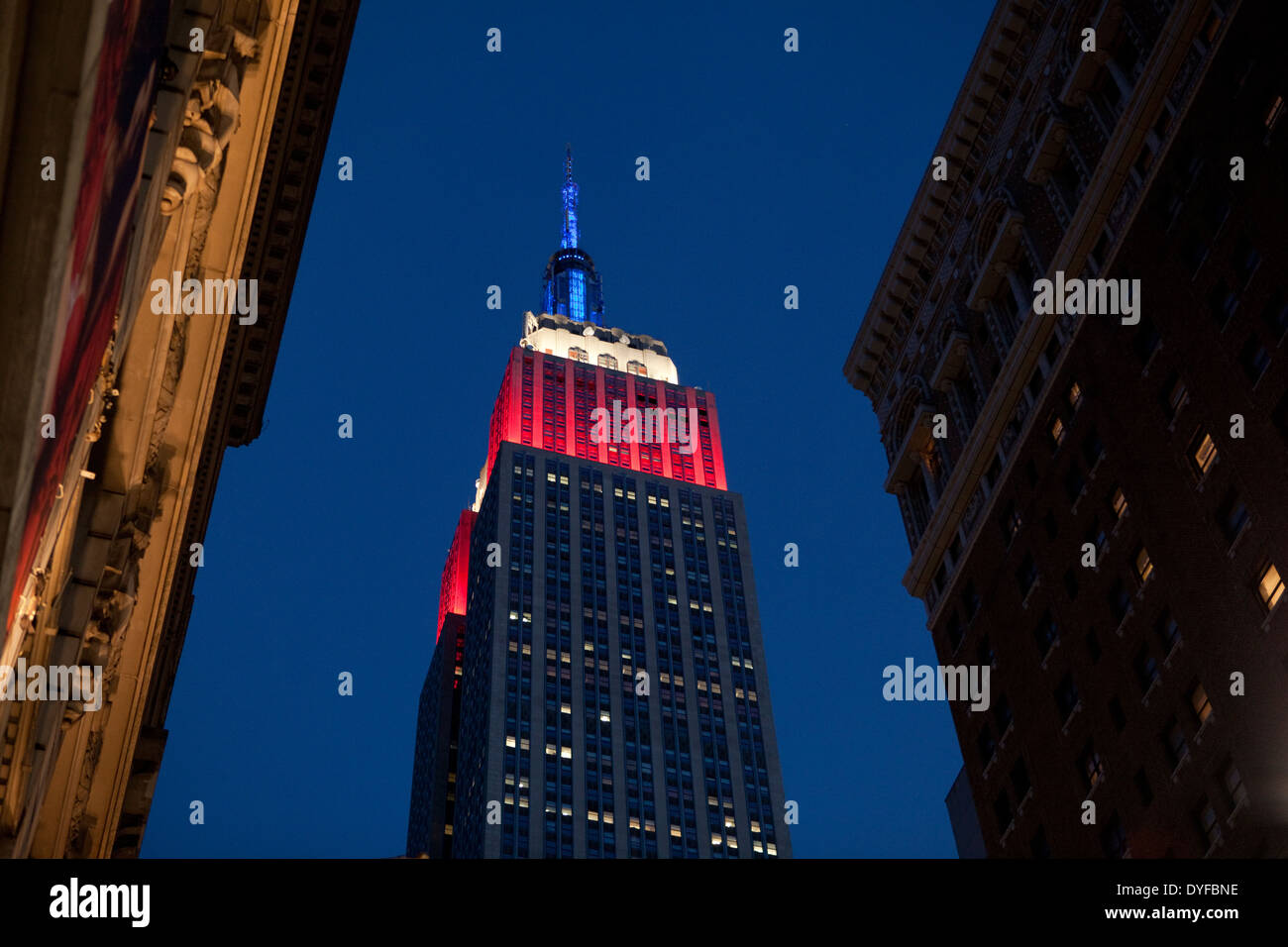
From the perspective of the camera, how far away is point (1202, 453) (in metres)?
39.6

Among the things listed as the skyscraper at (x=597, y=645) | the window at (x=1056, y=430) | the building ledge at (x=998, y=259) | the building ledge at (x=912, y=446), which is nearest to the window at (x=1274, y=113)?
the window at (x=1056, y=430)

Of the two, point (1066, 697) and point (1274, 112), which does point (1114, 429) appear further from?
point (1274, 112)

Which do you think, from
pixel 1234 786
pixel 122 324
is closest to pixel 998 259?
pixel 1234 786

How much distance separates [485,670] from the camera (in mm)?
143250

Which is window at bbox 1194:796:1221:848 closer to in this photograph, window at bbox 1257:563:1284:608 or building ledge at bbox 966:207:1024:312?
window at bbox 1257:563:1284:608

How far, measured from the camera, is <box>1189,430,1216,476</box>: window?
39.1 metres

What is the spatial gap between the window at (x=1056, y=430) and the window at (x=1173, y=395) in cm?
592

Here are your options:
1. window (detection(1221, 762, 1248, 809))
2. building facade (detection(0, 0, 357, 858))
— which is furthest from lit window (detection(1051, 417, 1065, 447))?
building facade (detection(0, 0, 357, 858))

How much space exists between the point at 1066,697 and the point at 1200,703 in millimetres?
7567

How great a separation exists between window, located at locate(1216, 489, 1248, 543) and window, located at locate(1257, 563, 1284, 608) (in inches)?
68.0

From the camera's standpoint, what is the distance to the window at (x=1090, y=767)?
41.9 m

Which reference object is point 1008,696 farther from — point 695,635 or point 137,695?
point 695,635

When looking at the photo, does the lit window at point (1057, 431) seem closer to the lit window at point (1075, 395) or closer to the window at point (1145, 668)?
the lit window at point (1075, 395)
